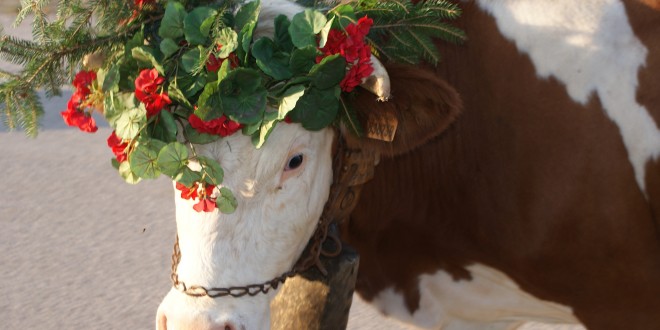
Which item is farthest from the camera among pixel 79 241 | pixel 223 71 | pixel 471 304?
pixel 79 241

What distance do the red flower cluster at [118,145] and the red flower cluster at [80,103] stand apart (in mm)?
55

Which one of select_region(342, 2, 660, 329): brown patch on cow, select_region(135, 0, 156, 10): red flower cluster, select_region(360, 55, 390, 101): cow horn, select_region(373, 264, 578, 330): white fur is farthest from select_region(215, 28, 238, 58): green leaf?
select_region(373, 264, 578, 330): white fur

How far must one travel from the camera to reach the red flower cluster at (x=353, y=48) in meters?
2.36

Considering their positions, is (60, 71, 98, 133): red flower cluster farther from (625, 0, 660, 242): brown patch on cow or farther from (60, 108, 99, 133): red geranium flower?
(625, 0, 660, 242): brown patch on cow

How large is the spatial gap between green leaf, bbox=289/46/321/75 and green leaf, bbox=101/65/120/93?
0.38 m

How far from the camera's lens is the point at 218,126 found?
7.53ft

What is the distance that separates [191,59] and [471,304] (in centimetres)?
115

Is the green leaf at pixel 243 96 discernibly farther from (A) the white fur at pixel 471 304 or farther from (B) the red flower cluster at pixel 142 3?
(A) the white fur at pixel 471 304

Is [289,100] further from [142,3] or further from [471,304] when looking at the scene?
[471,304]

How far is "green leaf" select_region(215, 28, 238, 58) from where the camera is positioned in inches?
90.1

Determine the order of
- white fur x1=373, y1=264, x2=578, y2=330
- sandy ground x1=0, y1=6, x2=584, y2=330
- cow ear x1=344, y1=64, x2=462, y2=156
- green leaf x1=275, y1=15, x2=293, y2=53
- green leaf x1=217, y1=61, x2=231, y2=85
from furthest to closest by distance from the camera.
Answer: sandy ground x1=0, y1=6, x2=584, y2=330, white fur x1=373, y1=264, x2=578, y2=330, cow ear x1=344, y1=64, x2=462, y2=156, green leaf x1=275, y1=15, x2=293, y2=53, green leaf x1=217, y1=61, x2=231, y2=85

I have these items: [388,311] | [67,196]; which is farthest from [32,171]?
[388,311]

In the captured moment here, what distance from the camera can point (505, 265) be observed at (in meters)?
2.78

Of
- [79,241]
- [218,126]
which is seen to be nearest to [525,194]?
[218,126]
